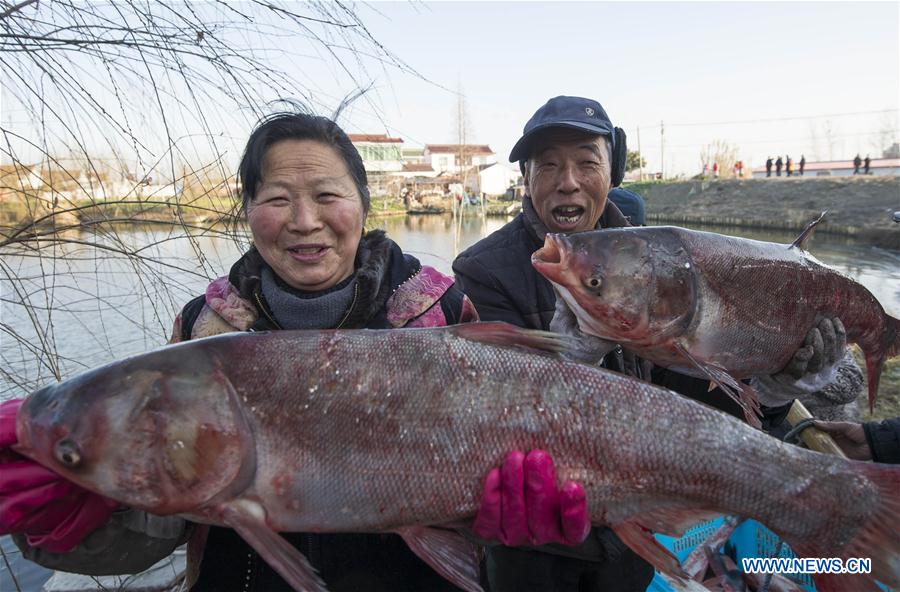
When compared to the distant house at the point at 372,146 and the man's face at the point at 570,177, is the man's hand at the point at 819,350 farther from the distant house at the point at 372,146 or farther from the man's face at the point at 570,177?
the distant house at the point at 372,146

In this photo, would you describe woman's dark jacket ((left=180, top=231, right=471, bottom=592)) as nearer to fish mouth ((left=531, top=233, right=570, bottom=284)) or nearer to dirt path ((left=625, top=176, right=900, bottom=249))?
fish mouth ((left=531, top=233, right=570, bottom=284))

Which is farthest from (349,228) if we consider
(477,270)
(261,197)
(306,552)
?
(306,552)

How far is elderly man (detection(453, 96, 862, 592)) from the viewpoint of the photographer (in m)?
2.82

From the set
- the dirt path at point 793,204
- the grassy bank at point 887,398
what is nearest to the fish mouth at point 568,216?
the grassy bank at point 887,398

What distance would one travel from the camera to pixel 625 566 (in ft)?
9.57

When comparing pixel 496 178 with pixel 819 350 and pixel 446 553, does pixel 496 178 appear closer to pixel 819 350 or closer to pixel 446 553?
pixel 819 350

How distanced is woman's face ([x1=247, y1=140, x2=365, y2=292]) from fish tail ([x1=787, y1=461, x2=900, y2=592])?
212cm

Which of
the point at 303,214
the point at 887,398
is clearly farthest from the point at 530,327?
the point at 887,398

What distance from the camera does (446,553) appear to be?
1831 mm

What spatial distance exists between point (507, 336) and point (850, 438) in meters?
2.59

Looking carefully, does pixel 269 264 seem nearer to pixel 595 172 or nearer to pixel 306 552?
pixel 306 552

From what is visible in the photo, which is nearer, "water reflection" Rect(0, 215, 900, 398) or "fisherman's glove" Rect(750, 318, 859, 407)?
"fisherman's glove" Rect(750, 318, 859, 407)

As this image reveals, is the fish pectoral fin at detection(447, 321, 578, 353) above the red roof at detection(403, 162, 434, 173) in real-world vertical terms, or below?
below

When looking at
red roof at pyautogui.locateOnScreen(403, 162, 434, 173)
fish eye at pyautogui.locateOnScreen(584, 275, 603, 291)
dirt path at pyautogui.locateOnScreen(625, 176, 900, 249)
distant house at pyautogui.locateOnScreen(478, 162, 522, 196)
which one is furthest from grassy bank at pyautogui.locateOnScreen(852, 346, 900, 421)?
red roof at pyautogui.locateOnScreen(403, 162, 434, 173)
